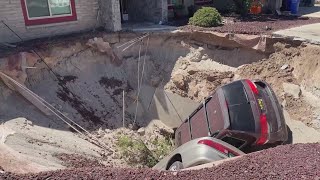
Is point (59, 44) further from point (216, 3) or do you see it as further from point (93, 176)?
point (216, 3)

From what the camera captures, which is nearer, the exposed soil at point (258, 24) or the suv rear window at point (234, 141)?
the suv rear window at point (234, 141)

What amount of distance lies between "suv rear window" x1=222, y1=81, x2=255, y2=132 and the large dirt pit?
2.53m

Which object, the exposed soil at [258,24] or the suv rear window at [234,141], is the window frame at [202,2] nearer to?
the exposed soil at [258,24]

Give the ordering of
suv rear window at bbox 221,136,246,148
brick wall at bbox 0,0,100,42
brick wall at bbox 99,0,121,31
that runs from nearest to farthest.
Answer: suv rear window at bbox 221,136,246,148, brick wall at bbox 0,0,100,42, brick wall at bbox 99,0,121,31

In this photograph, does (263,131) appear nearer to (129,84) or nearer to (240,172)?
(240,172)

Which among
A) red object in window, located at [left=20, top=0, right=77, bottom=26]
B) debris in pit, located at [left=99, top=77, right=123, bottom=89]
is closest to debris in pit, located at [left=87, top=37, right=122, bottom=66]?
debris in pit, located at [left=99, top=77, right=123, bottom=89]

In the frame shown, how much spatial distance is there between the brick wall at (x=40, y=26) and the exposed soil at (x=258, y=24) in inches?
155

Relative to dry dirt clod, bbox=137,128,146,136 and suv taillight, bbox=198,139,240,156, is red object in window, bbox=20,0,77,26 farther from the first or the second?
suv taillight, bbox=198,139,240,156

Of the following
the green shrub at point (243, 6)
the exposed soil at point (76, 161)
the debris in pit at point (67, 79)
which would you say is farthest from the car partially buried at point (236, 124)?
the green shrub at point (243, 6)

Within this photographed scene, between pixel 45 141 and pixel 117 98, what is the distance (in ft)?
13.1

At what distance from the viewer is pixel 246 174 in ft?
13.0

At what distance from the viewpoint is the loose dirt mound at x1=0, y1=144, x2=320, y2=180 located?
392 cm

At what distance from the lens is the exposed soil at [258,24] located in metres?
12.3

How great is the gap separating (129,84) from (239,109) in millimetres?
6342
